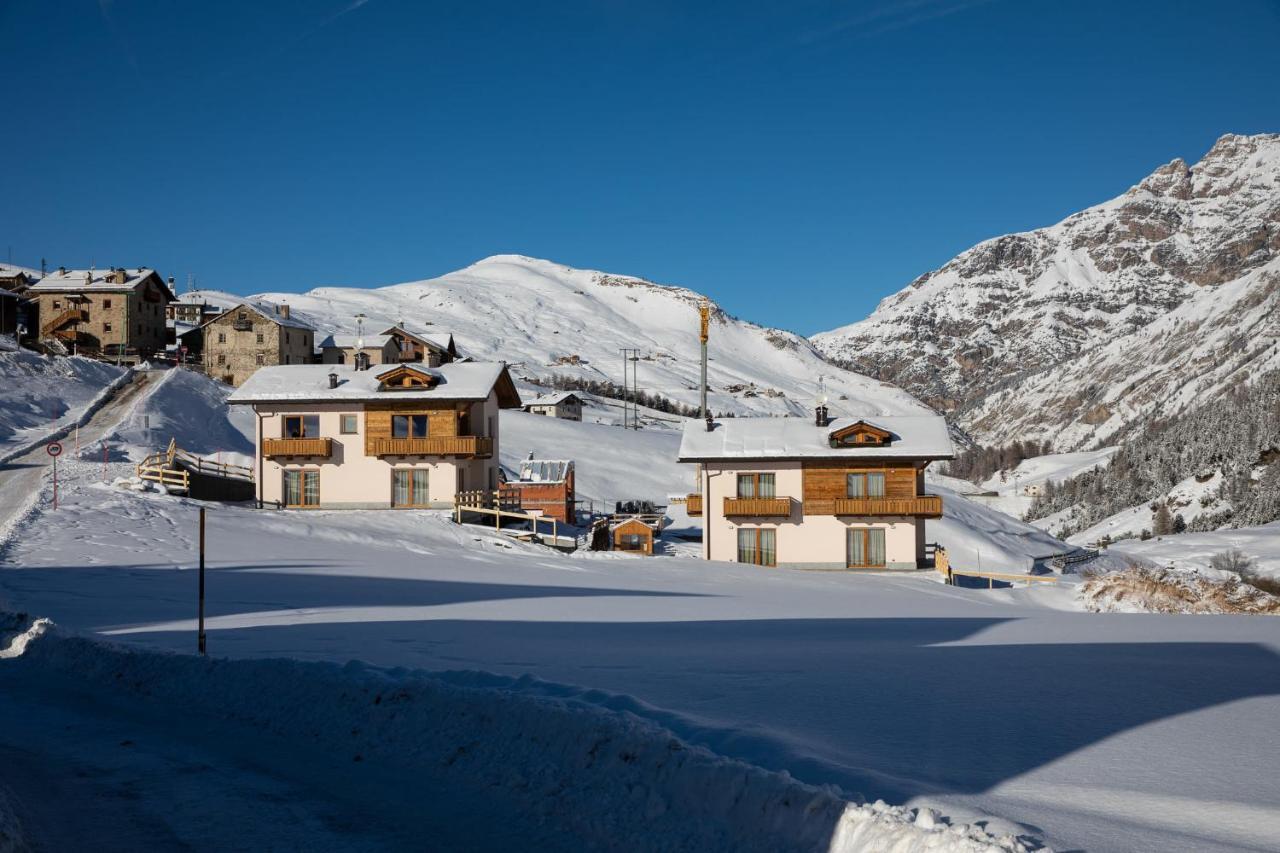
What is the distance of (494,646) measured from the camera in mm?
16406

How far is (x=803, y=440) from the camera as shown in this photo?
46.8 m

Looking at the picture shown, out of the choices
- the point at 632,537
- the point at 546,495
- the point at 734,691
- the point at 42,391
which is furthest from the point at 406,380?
the point at 734,691

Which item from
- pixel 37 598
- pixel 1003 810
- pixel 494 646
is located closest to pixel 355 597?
pixel 37 598

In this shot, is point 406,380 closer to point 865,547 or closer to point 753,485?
point 753,485

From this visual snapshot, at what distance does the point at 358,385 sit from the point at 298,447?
413cm

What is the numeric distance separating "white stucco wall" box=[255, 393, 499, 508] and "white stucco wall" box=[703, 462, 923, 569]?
12.3 meters

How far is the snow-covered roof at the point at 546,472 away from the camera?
55.8m

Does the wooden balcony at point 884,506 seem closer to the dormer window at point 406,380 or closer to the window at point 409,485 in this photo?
the window at point 409,485

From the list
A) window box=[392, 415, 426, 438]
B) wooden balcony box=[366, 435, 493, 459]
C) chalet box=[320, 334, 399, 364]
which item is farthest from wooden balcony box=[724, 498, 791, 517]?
chalet box=[320, 334, 399, 364]

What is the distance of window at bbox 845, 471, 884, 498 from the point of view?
45.8 meters

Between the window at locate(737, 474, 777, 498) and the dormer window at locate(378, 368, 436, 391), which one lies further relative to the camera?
the dormer window at locate(378, 368, 436, 391)

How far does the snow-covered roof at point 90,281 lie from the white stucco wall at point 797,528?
74822mm

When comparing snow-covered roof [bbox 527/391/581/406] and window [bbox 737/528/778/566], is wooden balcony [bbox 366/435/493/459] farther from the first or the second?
snow-covered roof [bbox 527/391/581/406]

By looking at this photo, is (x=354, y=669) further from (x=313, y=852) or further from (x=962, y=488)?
(x=962, y=488)
